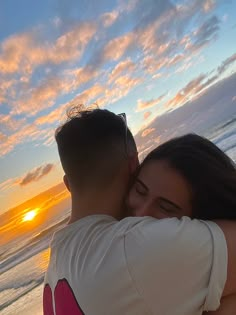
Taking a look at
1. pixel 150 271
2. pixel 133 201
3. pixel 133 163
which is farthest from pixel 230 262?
pixel 133 163

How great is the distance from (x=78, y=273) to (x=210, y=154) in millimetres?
1057

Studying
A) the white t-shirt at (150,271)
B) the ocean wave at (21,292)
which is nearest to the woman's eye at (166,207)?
the white t-shirt at (150,271)

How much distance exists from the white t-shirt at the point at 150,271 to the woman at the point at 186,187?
16.3 inches

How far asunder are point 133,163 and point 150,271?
88 cm

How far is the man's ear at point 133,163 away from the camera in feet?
8.06

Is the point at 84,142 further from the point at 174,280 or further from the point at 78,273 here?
the point at 174,280

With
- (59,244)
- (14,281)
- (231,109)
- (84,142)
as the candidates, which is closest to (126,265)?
(59,244)

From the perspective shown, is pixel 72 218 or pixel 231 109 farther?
pixel 231 109

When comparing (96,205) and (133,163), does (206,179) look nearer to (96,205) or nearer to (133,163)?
(133,163)

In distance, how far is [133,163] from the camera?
2.48 metres

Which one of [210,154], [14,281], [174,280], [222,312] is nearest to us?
[174,280]

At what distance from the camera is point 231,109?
42781 mm

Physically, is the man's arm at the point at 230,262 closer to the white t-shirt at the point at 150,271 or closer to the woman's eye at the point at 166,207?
the white t-shirt at the point at 150,271

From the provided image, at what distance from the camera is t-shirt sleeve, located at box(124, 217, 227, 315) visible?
1714 millimetres
